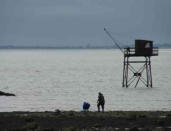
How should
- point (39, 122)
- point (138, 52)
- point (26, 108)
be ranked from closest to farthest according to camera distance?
point (39, 122) → point (26, 108) → point (138, 52)

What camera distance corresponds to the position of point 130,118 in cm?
2767

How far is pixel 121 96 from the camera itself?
64.9 metres

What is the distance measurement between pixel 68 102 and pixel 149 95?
530 inches

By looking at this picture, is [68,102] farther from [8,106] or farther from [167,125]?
[167,125]

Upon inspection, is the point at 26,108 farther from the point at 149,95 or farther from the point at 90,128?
the point at 90,128

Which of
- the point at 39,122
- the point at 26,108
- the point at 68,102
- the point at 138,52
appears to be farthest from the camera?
the point at 138,52

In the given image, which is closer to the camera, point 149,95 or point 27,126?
point 27,126

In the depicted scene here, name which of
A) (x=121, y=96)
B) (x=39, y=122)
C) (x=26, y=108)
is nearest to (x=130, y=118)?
(x=39, y=122)

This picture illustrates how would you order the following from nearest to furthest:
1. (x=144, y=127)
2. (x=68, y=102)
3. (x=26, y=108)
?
1. (x=144, y=127)
2. (x=26, y=108)
3. (x=68, y=102)

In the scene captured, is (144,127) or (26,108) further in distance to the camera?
(26,108)

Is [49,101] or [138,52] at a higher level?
[138,52]

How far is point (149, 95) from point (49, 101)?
585 inches

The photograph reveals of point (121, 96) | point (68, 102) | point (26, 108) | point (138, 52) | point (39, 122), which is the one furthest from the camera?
point (138, 52)

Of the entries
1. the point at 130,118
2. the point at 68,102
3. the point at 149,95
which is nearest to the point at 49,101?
the point at 68,102
